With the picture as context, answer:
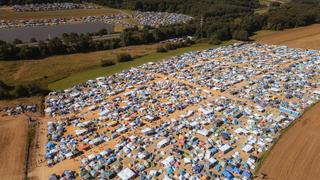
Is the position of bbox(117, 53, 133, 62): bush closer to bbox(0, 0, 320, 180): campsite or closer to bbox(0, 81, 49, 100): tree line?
bbox(0, 0, 320, 180): campsite

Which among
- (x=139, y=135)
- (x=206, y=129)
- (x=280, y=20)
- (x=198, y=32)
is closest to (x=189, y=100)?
(x=206, y=129)

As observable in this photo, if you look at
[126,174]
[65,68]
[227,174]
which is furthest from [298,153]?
[65,68]

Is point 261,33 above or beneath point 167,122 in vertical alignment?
above

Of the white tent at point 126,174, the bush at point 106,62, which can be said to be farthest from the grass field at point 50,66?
the white tent at point 126,174

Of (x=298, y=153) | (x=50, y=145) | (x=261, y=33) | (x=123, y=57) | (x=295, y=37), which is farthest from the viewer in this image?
(x=261, y=33)

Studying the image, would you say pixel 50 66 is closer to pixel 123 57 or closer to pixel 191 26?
pixel 123 57

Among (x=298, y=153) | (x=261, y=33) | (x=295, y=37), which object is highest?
(x=261, y=33)

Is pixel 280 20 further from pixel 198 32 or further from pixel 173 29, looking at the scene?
pixel 173 29
